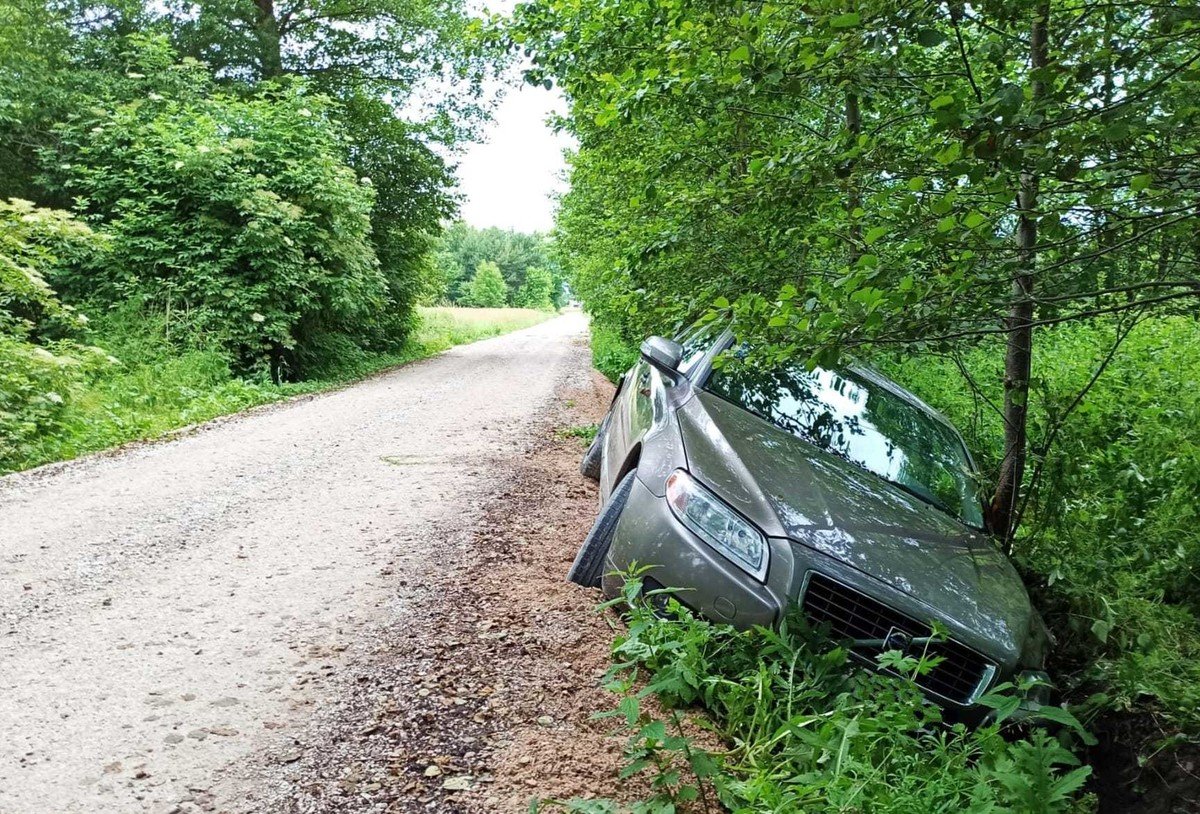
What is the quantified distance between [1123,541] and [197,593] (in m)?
4.89

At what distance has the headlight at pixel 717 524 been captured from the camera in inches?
116

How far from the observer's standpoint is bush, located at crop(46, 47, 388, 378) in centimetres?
1220

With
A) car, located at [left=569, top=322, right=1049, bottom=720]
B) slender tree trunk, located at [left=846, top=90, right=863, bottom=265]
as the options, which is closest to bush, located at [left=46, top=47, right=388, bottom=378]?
car, located at [left=569, top=322, right=1049, bottom=720]

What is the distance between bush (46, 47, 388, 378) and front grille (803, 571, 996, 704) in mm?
11789

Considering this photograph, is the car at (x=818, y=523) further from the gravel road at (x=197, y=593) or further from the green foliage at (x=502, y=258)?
the green foliage at (x=502, y=258)

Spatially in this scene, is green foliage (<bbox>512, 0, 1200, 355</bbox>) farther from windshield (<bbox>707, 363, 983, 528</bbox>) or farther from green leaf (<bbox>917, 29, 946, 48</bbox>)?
windshield (<bbox>707, 363, 983, 528</bbox>)

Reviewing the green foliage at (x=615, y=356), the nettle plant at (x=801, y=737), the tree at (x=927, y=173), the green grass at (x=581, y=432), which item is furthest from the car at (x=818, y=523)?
the green foliage at (x=615, y=356)

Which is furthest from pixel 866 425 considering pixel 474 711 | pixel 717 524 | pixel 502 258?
pixel 502 258

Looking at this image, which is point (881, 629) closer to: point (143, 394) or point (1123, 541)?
point (1123, 541)

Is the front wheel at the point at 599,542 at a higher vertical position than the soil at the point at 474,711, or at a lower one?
higher

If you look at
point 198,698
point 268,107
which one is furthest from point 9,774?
point 268,107

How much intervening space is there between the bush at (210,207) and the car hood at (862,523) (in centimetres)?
1110

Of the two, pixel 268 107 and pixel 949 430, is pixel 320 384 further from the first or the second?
pixel 949 430

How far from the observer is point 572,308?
376 feet
